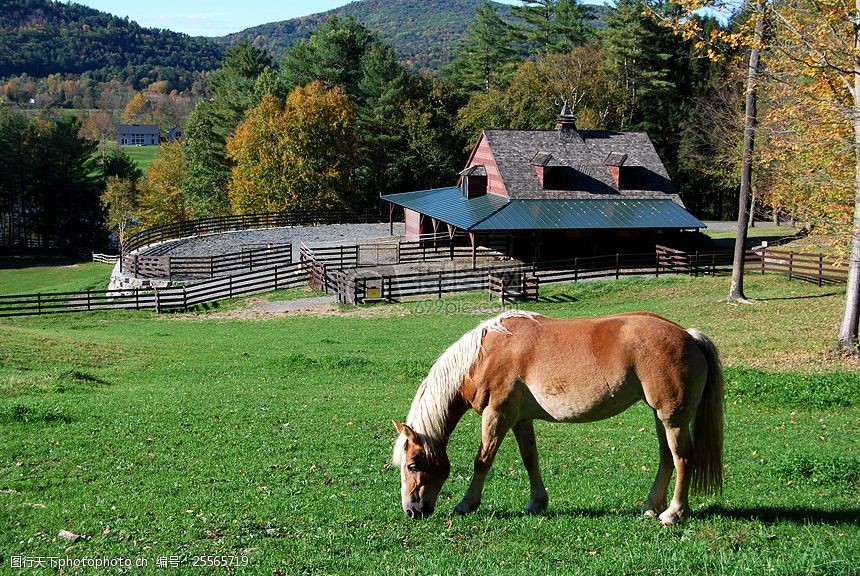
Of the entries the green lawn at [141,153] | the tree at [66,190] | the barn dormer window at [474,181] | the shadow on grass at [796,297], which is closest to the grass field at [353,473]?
the shadow on grass at [796,297]

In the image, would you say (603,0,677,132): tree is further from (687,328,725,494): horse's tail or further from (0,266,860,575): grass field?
(687,328,725,494): horse's tail

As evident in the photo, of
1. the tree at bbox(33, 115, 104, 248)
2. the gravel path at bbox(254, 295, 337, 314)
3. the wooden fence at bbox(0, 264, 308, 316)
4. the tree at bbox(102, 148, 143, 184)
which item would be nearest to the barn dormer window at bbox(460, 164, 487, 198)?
the wooden fence at bbox(0, 264, 308, 316)

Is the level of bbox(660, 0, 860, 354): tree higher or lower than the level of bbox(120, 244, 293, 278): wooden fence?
higher

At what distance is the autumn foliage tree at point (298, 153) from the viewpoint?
57.5 metres

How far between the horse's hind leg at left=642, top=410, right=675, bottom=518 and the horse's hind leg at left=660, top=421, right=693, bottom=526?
12 centimetres

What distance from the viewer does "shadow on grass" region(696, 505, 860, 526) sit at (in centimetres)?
670

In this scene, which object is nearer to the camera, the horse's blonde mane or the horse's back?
the horse's back

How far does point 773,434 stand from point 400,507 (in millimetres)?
6246

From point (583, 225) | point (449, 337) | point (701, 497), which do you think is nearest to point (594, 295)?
point (583, 225)

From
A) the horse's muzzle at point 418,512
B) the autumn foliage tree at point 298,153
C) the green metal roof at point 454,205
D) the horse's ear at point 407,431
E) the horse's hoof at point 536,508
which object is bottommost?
the horse's hoof at point 536,508

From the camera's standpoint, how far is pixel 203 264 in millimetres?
38938

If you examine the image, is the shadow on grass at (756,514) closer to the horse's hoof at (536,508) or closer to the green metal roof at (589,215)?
the horse's hoof at (536,508)

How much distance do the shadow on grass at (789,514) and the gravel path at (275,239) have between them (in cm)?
3655

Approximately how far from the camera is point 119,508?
25.4 feet
